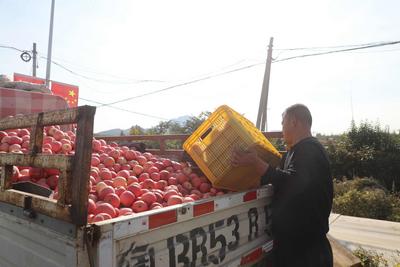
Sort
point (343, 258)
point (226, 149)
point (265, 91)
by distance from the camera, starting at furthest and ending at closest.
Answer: point (265, 91)
point (343, 258)
point (226, 149)

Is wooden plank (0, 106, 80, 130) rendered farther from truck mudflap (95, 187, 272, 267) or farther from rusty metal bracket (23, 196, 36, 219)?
truck mudflap (95, 187, 272, 267)

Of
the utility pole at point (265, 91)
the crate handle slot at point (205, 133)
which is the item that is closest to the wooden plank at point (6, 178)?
the crate handle slot at point (205, 133)

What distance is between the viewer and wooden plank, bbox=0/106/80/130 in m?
1.82

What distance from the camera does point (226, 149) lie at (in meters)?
3.09

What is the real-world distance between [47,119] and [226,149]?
158 centimetres

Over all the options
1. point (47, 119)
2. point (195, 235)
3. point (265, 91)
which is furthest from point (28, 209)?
point (265, 91)

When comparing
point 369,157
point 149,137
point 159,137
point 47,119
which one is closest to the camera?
point 47,119

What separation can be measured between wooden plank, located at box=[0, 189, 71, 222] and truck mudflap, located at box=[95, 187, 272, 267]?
0.83ft

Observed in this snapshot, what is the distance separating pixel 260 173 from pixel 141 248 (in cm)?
139

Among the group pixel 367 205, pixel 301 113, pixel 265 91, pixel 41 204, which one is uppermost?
pixel 265 91

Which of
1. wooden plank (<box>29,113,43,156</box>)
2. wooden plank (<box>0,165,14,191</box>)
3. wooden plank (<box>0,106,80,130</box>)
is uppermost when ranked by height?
wooden plank (<box>0,106,80,130</box>)

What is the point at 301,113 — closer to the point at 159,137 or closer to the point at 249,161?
the point at 249,161

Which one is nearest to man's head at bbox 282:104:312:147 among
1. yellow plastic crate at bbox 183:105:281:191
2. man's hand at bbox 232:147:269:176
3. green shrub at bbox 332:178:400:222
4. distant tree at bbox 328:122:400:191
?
yellow plastic crate at bbox 183:105:281:191

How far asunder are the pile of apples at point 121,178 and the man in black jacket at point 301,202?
528mm
